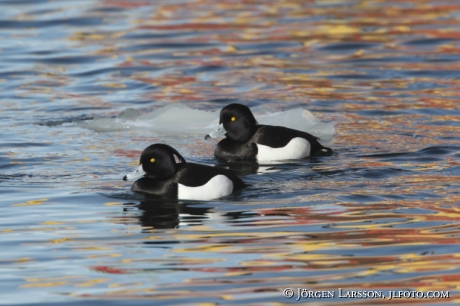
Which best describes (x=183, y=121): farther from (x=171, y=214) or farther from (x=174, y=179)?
(x=171, y=214)

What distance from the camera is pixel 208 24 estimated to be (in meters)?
22.0

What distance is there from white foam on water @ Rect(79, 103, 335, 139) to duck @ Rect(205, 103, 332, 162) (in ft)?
4.36

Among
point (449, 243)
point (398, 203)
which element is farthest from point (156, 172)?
point (449, 243)

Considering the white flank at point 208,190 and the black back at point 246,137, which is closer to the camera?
the white flank at point 208,190

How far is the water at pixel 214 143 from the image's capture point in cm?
693

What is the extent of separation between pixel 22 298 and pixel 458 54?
543 inches

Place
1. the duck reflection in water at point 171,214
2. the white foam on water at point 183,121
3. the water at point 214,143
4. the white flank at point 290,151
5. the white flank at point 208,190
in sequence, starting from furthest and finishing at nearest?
the white foam on water at point 183,121 → the white flank at point 290,151 → the white flank at point 208,190 → the duck reflection in water at point 171,214 → the water at point 214,143

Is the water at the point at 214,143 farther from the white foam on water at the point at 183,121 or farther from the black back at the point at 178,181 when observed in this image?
the black back at the point at 178,181

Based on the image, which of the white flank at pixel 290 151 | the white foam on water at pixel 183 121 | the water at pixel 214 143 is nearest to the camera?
the water at pixel 214 143

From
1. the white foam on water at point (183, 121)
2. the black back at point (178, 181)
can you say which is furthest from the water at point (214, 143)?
the black back at point (178, 181)

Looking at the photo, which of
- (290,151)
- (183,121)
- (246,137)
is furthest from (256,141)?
(183,121)

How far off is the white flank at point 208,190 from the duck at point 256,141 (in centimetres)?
205

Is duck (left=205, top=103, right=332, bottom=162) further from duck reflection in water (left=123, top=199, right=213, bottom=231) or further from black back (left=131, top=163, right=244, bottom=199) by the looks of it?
duck reflection in water (left=123, top=199, right=213, bottom=231)

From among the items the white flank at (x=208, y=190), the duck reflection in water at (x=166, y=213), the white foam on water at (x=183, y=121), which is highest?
the white foam on water at (x=183, y=121)
